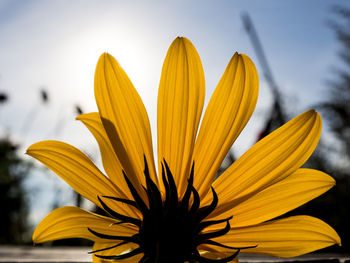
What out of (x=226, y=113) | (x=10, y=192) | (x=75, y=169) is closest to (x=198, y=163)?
(x=226, y=113)

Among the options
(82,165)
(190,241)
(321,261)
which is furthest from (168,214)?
(321,261)

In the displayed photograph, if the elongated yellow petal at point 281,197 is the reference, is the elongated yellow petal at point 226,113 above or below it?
above

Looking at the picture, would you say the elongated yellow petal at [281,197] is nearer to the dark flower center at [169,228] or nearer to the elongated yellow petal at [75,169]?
the dark flower center at [169,228]

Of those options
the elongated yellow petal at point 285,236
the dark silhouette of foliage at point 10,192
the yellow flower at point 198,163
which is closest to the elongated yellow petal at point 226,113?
the yellow flower at point 198,163

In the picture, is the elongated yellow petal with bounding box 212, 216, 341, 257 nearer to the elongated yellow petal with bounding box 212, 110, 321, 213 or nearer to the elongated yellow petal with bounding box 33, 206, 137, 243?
the elongated yellow petal with bounding box 212, 110, 321, 213

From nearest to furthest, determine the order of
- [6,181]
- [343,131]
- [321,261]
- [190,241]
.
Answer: [190,241] → [321,261] → [6,181] → [343,131]

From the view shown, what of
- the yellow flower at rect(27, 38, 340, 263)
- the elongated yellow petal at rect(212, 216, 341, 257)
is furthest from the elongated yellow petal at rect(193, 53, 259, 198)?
the elongated yellow petal at rect(212, 216, 341, 257)

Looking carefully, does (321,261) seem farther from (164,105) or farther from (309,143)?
(164,105)
